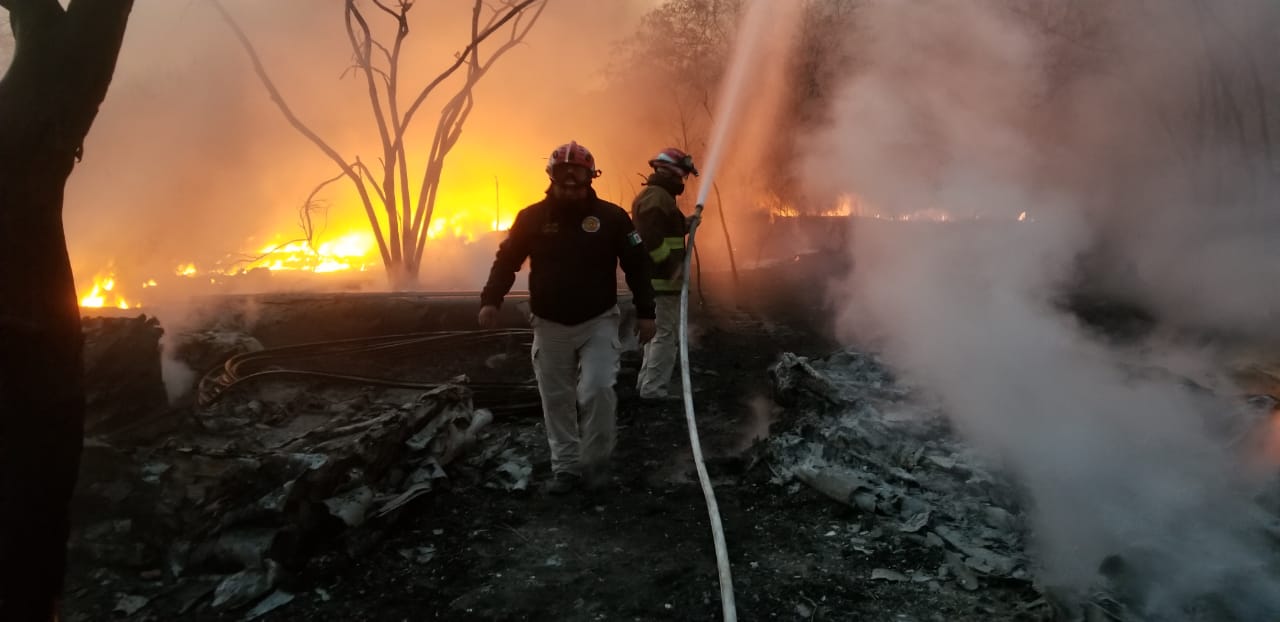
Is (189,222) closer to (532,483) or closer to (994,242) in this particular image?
(532,483)

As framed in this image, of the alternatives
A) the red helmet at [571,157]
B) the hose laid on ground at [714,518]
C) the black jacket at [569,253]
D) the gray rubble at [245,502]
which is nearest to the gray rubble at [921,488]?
the hose laid on ground at [714,518]

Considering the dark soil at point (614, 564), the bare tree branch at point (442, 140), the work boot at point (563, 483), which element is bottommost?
the dark soil at point (614, 564)

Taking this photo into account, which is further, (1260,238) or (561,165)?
(1260,238)

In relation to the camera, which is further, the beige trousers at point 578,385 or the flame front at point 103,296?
the flame front at point 103,296

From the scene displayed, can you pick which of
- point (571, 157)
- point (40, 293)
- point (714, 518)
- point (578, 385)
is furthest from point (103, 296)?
point (714, 518)

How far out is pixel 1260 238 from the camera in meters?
8.72

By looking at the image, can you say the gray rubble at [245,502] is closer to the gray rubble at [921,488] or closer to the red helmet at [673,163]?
the gray rubble at [921,488]

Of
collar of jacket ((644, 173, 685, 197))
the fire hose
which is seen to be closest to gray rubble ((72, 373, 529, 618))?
the fire hose

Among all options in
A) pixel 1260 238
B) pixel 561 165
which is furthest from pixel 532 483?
pixel 1260 238

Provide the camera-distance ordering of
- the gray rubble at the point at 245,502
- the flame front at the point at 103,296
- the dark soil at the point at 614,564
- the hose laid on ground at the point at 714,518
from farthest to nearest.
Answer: the flame front at the point at 103,296 → the gray rubble at the point at 245,502 → the dark soil at the point at 614,564 → the hose laid on ground at the point at 714,518

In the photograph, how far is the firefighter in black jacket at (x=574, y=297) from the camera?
4.02 metres

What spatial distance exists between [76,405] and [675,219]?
4.31 metres

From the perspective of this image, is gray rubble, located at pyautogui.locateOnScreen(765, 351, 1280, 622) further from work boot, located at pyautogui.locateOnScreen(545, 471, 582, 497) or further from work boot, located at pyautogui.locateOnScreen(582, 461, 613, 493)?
work boot, located at pyautogui.locateOnScreen(545, 471, 582, 497)

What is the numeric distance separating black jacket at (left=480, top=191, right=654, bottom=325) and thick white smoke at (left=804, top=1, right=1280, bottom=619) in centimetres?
249
